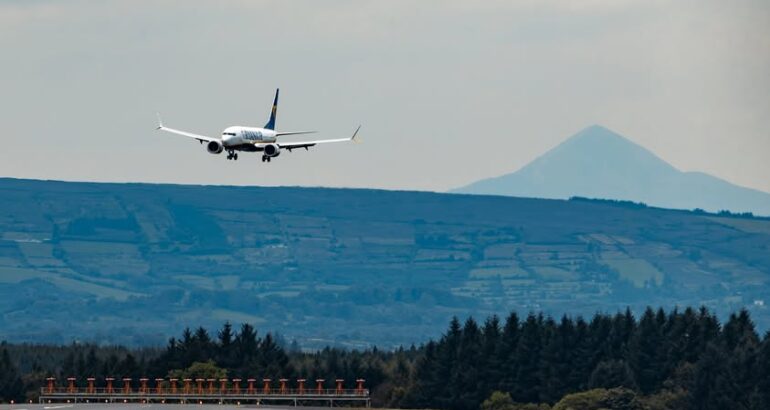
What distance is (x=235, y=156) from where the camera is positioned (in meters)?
198
